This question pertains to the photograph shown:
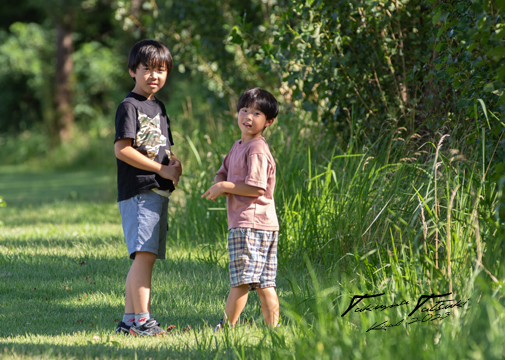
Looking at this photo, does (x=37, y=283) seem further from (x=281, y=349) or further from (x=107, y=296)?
(x=281, y=349)

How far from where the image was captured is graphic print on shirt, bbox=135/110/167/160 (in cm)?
343

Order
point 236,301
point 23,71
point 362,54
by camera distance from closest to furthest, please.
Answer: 1. point 236,301
2. point 362,54
3. point 23,71

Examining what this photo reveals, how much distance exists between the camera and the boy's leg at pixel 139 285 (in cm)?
333

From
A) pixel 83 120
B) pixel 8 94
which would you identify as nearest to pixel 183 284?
pixel 83 120

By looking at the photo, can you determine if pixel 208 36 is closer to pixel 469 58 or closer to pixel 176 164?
pixel 176 164

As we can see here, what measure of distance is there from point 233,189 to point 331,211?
4.78 ft

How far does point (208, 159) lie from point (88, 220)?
2.09m

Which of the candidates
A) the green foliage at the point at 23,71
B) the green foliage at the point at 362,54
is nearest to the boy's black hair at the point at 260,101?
the green foliage at the point at 362,54

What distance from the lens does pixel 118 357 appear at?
2.83m

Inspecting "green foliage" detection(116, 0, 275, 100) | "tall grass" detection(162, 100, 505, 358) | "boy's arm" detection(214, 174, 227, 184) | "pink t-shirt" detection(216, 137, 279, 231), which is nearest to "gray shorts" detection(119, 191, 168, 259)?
"boy's arm" detection(214, 174, 227, 184)

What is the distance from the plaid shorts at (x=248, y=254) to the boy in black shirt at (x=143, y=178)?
0.53 m

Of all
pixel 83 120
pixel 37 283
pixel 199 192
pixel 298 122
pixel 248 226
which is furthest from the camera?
pixel 83 120

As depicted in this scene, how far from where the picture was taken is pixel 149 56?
3.41 meters

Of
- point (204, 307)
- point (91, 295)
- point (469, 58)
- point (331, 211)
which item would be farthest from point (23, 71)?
point (469, 58)
